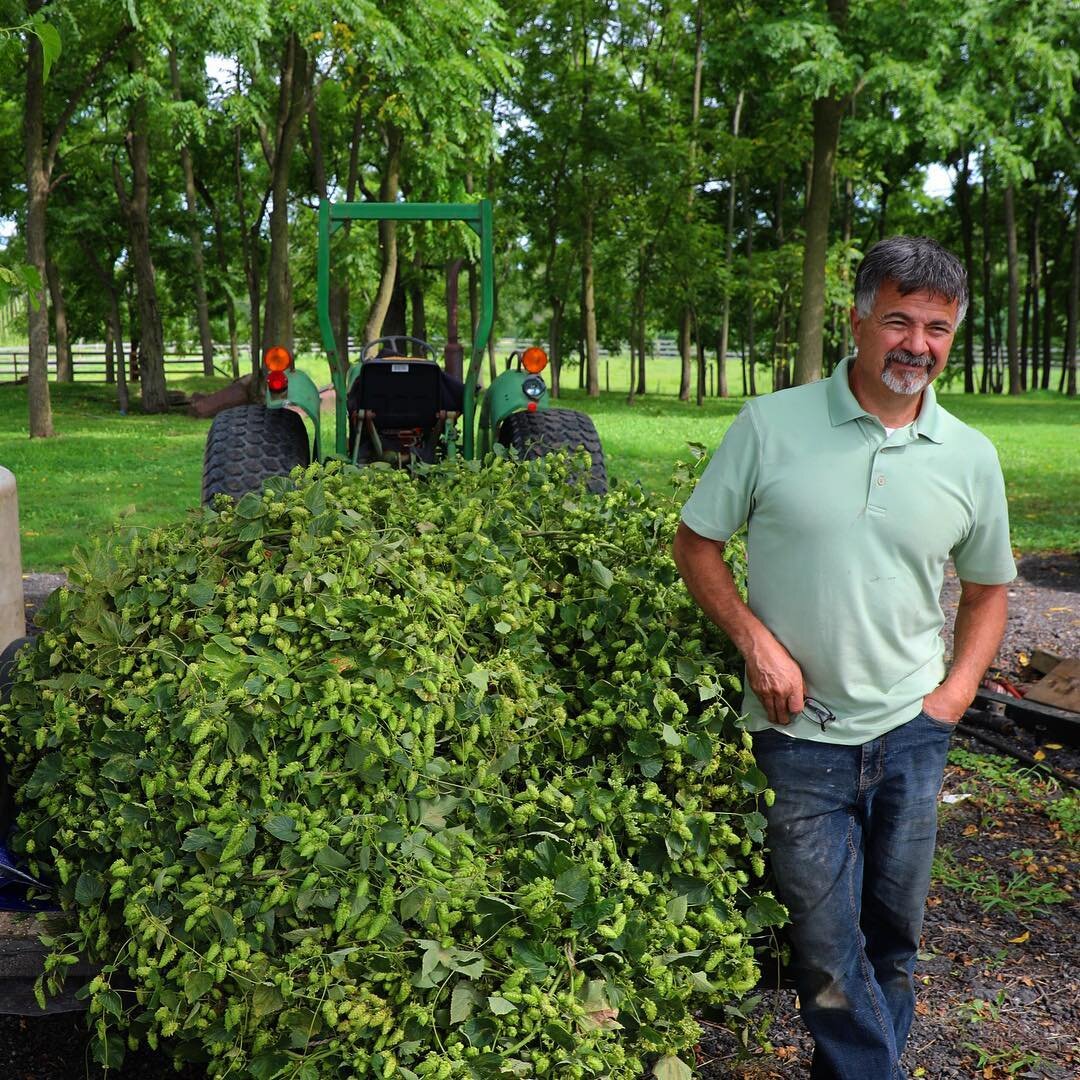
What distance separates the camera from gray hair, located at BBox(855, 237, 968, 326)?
248 cm

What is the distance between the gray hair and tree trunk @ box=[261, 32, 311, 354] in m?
17.6

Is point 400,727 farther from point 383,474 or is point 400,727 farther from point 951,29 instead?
point 951,29

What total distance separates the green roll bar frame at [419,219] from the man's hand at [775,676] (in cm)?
417

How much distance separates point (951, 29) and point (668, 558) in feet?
46.2

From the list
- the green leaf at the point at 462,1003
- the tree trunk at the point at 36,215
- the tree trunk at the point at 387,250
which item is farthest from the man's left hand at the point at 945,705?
the tree trunk at the point at 387,250

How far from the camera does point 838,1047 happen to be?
2656 millimetres

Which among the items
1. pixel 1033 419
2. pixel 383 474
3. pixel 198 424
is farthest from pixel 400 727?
pixel 1033 419

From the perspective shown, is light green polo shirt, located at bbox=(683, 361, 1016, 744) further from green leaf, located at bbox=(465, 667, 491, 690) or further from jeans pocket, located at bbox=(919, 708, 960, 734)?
green leaf, located at bbox=(465, 667, 491, 690)

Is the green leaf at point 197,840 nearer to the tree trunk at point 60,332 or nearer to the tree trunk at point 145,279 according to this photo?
the tree trunk at point 145,279

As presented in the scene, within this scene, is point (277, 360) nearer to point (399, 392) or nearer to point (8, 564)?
point (399, 392)

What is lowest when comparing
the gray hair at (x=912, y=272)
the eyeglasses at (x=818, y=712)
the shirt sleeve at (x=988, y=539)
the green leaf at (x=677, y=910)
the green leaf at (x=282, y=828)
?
the green leaf at (x=677, y=910)

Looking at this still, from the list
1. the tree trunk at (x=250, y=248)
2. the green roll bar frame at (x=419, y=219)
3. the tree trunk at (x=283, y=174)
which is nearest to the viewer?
the green roll bar frame at (x=419, y=219)

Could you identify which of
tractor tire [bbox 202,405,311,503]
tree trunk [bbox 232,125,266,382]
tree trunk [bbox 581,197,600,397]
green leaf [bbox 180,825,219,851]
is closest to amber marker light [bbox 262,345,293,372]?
tractor tire [bbox 202,405,311,503]

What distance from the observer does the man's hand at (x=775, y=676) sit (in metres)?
2.56
